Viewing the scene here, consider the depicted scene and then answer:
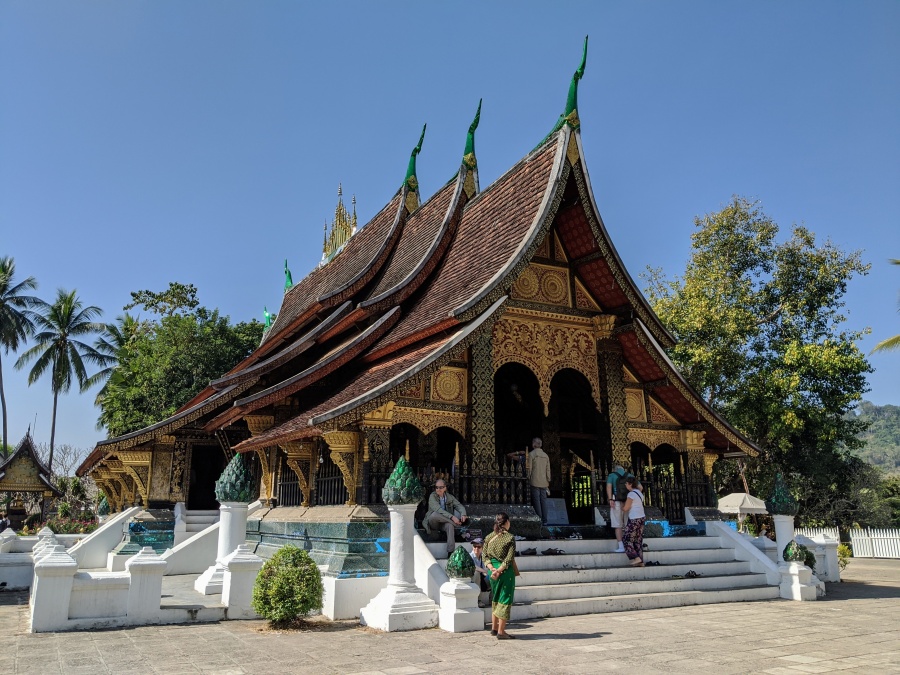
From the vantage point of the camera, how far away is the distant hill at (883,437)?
118 metres

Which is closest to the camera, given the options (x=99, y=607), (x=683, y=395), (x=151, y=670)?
(x=151, y=670)

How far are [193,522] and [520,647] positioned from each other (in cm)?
1024

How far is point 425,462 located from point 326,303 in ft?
11.2

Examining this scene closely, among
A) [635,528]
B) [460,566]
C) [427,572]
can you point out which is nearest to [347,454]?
[427,572]

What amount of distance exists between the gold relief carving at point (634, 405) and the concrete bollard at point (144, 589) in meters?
6.77

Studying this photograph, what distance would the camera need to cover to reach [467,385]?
9.38 m

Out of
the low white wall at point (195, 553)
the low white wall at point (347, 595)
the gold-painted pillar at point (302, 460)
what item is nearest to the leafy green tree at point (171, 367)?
the low white wall at point (195, 553)

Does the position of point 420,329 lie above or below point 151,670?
above

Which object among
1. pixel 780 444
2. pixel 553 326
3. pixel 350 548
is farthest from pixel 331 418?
pixel 780 444

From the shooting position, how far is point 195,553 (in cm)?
1198

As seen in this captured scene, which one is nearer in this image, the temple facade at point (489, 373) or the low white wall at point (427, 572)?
the low white wall at point (427, 572)

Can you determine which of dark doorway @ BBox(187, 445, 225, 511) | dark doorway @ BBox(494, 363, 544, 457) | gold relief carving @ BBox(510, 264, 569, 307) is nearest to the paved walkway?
gold relief carving @ BBox(510, 264, 569, 307)

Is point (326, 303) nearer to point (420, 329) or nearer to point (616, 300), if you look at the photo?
point (420, 329)

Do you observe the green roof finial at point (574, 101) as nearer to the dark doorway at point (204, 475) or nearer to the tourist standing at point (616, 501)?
the tourist standing at point (616, 501)
